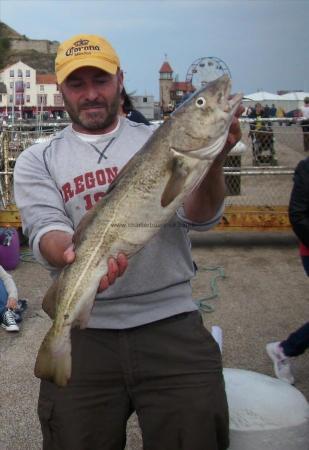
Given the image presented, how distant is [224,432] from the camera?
245 cm

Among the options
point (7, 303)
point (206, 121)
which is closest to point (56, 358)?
point (206, 121)

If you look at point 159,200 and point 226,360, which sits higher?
point 159,200

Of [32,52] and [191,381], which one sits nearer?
[191,381]

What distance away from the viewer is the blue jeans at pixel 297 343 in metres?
4.19

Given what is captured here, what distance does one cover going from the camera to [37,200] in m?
2.48

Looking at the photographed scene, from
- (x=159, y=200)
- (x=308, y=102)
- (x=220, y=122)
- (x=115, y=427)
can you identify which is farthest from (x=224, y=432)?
(x=308, y=102)

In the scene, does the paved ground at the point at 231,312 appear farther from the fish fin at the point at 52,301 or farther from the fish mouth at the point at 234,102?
the fish mouth at the point at 234,102

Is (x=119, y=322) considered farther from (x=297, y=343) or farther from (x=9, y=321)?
(x=9, y=321)

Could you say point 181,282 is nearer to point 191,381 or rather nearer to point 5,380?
point 191,381

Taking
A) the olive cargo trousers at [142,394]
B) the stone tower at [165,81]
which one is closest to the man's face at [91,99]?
the olive cargo trousers at [142,394]

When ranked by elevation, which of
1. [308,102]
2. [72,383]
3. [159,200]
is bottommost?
[72,383]

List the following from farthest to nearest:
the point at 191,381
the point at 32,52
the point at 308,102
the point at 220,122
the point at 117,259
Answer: the point at 32,52, the point at 308,102, the point at 191,381, the point at 117,259, the point at 220,122

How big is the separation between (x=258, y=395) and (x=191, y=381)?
0.58 m

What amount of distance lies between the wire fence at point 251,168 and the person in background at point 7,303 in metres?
3.27
